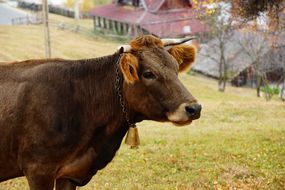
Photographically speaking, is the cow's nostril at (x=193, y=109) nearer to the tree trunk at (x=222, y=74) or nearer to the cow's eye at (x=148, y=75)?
the cow's eye at (x=148, y=75)

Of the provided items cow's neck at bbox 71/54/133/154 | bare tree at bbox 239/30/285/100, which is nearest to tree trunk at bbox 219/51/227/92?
bare tree at bbox 239/30/285/100

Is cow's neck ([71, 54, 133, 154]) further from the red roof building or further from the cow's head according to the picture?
the red roof building

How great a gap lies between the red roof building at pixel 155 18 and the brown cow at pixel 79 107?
5667 cm

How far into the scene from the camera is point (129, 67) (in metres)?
5.95

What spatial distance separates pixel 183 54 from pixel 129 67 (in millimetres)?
1062

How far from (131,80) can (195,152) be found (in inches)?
251

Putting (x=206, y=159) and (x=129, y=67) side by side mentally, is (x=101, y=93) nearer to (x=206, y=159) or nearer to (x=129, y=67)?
(x=129, y=67)

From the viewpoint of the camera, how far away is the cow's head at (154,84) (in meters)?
5.91

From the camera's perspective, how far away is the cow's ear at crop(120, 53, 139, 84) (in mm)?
5910

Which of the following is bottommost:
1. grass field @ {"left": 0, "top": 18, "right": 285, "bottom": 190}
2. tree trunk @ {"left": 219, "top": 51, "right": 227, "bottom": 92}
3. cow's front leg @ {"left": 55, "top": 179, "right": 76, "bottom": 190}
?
tree trunk @ {"left": 219, "top": 51, "right": 227, "bottom": 92}

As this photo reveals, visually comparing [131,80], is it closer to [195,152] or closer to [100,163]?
[100,163]

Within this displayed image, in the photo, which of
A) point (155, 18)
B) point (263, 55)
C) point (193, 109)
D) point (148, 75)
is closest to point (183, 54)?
point (148, 75)

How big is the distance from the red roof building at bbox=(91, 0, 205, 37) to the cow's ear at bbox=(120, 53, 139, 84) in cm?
5713

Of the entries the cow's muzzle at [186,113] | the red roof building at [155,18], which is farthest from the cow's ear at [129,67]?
the red roof building at [155,18]
